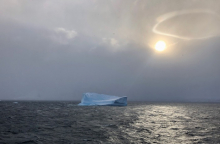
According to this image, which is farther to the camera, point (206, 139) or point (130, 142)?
point (206, 139)

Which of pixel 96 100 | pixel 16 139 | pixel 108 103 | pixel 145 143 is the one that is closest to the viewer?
→ pixel 145 143

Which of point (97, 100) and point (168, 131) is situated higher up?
point (97, 100)

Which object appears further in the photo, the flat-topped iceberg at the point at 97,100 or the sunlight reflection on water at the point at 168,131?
the flat-topped iceberg at the point at 97,100

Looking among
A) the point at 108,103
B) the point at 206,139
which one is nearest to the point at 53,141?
the point at 206,139

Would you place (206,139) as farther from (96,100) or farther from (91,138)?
(96,100)

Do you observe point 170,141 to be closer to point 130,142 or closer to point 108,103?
point 130,142

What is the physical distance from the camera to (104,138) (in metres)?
12.2

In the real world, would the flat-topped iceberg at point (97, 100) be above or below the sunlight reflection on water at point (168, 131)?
above

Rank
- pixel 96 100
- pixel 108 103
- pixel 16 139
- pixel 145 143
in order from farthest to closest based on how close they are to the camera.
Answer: pixel 96 100 → pixel 108 103 → pixel 16 139 → pixel 145 143

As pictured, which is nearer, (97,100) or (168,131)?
(168,131)

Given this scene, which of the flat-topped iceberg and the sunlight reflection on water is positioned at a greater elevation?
the flat-topped iceberg

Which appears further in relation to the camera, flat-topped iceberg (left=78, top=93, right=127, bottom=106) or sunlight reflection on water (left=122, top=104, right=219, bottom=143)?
flat-topped iceberg (left=78, top=93, right=127, bottom=106)

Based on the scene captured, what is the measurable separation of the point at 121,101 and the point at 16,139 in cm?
4639

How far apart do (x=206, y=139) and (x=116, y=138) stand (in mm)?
5549
